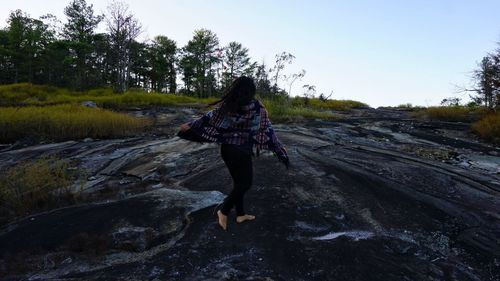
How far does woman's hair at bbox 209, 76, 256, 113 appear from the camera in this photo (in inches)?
148

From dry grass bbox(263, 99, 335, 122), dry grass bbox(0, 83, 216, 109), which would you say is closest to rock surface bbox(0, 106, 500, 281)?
dry grass bbox(263, 99, 335, 122)

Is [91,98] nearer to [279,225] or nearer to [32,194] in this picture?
[32,194]

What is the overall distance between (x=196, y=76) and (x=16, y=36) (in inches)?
643

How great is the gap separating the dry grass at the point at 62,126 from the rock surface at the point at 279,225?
4092 millimetres

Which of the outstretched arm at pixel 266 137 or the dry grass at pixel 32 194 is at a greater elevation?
the outstretched arm at pixel 266 137

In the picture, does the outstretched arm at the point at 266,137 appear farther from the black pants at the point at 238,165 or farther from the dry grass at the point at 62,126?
the dry grass at the point at 62,126

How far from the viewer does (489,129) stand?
10.4 m

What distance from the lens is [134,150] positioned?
26.5ft

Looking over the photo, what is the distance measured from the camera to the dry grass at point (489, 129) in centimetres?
1018

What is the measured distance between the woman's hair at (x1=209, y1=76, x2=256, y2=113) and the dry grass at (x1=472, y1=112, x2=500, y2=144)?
816cm

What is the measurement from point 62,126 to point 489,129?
10.2m

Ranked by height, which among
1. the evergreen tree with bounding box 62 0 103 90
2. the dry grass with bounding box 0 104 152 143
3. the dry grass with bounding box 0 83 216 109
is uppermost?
the evergreen tree with bounding box 62 0 103 90

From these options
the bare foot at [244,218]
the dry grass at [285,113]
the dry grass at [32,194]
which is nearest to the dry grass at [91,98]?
the dry grass at [285,113]

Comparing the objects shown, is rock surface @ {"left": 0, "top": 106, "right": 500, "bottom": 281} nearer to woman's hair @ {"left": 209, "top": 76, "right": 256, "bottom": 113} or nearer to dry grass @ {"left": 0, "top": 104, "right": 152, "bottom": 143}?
woman's hair @ {"left": 209, "top": 76, "right": 256, "bottom": 113}
